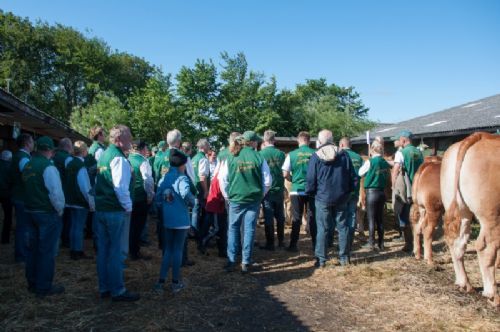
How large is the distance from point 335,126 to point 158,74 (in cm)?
1867

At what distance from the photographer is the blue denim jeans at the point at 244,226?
19.3 ft

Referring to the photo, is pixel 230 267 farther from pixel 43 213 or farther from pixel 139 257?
pixel 43 213

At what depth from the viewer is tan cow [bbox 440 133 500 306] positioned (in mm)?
4516

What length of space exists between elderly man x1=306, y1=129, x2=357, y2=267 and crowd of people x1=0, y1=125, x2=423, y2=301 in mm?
16

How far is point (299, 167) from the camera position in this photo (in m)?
7.30

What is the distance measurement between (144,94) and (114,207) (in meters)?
33.7

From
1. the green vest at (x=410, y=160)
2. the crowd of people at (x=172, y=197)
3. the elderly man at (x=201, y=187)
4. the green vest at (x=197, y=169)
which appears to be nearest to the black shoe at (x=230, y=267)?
the crowd of people at (x=172, y=197)

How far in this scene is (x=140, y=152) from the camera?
672 cm

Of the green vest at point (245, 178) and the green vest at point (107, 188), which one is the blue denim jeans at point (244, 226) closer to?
the green vest at point (245, 178)

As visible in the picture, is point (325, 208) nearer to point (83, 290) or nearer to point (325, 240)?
point (325, 240)

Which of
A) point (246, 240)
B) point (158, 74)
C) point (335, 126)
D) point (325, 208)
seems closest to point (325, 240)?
point (325, 208)

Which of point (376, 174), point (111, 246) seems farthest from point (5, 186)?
point (376, 174)

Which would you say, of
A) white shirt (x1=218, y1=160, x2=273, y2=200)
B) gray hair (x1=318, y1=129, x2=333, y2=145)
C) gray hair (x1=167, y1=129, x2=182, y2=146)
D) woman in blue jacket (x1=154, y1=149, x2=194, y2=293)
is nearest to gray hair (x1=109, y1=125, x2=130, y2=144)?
woman in blue jacket (x1=154, y1=149, x2=194, y2=293)

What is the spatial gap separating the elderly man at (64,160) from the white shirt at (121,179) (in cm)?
229
